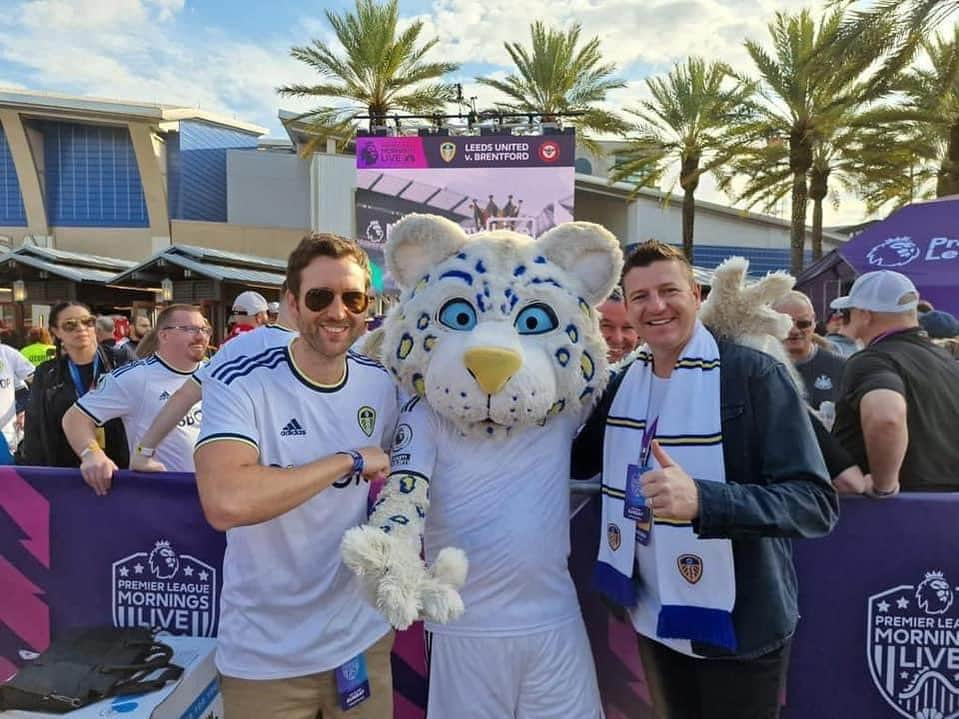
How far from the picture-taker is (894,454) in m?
2.43

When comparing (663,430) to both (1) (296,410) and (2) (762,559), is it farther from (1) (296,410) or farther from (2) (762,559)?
(1) (296,410)

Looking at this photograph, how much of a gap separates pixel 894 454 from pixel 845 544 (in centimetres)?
36

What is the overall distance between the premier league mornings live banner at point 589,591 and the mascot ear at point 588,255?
815mm

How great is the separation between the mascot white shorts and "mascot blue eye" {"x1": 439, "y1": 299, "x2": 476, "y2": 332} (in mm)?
894

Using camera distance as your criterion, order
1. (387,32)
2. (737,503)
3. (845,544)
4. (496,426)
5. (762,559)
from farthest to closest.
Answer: (387,32) < (845,544) < (496,426) < (762,559) < (737,503)

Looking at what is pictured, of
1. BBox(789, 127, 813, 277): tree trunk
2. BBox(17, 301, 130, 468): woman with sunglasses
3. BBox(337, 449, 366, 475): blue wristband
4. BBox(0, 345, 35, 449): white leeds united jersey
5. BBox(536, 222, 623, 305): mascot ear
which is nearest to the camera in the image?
BBox(337, 449, 366, 475): blue wristband

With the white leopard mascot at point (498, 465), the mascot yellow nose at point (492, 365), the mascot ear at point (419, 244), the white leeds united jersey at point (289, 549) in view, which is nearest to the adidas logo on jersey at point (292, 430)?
the white leeds united jersey at point (289, 549)

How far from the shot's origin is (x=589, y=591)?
2564 mm

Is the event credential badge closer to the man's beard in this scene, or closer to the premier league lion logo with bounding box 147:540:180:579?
the man's beard

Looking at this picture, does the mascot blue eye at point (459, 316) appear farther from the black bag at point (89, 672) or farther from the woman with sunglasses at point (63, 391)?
the woman with sunglasses at point (63, 391)

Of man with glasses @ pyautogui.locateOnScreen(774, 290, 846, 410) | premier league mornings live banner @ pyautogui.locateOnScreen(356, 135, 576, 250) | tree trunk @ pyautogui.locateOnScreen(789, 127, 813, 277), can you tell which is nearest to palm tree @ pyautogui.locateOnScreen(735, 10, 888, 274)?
tree trunk @ pyautogui.locateOnScreen(789, 127, 813, 277)

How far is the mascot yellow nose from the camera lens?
1.93 m

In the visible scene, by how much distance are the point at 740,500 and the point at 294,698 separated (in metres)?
1.30

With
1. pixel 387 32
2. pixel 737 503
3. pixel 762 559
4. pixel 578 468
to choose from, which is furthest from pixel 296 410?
pixel 387 32
